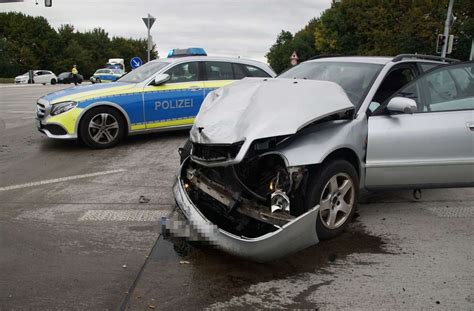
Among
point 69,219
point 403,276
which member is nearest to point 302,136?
point 403,276

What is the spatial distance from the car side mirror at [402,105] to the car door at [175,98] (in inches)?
190

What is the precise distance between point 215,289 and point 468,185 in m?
3.11

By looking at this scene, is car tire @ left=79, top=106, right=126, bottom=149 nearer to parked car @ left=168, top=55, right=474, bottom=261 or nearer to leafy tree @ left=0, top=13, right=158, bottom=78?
parked car @ left=168, top=55, right=474, bottom=261

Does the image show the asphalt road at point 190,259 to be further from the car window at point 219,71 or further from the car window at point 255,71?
the car window at point 255,71

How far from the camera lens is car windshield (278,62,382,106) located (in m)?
4.84

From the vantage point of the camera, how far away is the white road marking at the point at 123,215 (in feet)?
15.8

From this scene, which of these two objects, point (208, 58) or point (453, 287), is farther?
point (208, 58)

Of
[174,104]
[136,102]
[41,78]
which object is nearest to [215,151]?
[136,102]

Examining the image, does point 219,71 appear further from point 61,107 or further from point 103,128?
point 61,107

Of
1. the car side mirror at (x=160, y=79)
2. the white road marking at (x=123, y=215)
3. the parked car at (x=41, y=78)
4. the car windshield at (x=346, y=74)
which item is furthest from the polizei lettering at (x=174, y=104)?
the parked car at (x=41, y=78)

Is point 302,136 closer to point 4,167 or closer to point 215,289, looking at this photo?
point 215,289

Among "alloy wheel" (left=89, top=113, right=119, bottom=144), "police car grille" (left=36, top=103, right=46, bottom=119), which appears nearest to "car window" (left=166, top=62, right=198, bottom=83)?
"alloy wheel" (left=89, top=113, right=119, bottom=144)

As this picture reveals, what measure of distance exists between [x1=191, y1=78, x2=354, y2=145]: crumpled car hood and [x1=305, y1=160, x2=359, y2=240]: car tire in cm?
48

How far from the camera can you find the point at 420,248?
165 inches
